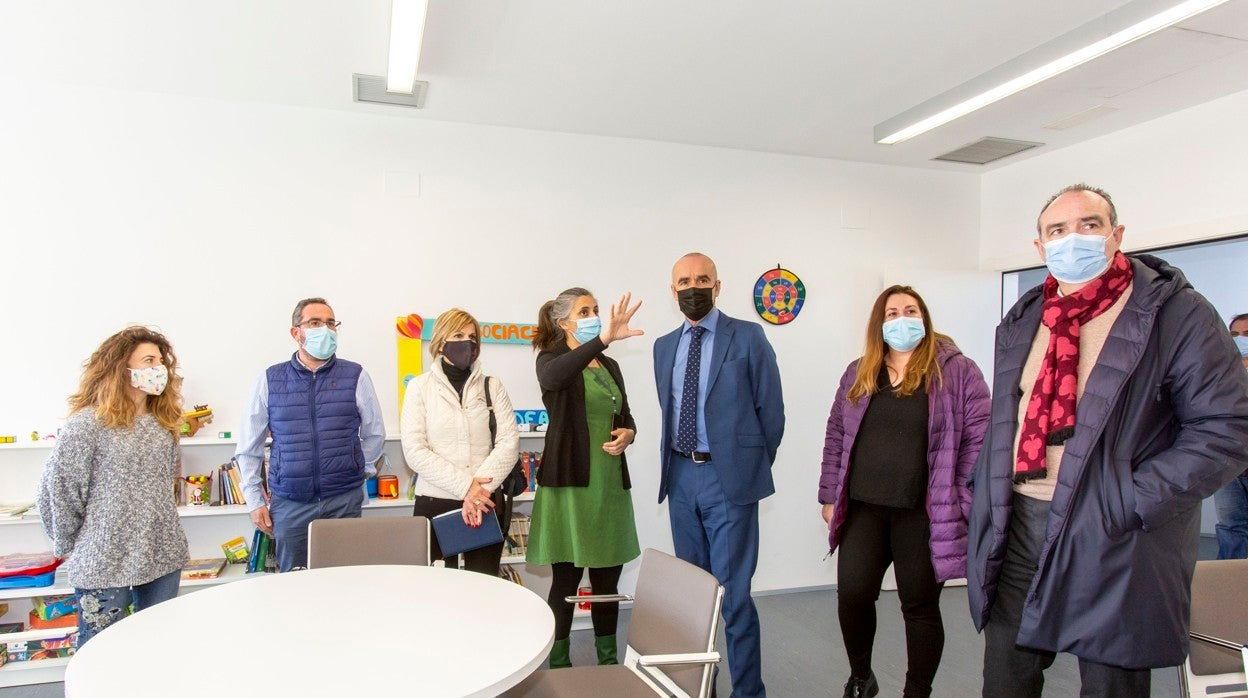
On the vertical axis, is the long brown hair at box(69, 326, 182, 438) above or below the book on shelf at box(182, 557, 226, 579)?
above

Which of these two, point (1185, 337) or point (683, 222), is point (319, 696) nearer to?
point (1185, 337)

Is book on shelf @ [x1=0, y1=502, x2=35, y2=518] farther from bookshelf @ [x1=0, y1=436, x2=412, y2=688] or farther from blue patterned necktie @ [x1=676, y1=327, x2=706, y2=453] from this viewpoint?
blue patterned necktie @ [x1=676, y1=327, x2=706, y2=453]

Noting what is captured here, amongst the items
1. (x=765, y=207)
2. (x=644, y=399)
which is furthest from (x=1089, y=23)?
(x=644, y=399)

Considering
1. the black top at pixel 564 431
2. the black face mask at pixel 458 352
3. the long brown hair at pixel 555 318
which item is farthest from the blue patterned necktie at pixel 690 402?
the black face mask at pixel 458 352

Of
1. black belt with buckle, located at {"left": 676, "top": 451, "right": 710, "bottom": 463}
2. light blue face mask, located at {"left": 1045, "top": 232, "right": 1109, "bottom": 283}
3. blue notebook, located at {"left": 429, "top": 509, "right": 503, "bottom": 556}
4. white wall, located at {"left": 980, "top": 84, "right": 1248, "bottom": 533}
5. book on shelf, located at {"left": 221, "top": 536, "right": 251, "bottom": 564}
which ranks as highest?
white wall, located at {"left": 980, "top": 84, "right": 1248, "bottom": 533}

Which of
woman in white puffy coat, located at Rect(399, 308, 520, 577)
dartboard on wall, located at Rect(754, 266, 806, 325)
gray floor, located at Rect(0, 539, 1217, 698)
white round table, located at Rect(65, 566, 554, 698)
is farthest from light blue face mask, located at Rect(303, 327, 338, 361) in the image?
dartboard on wall, located at Rect(754, 266, 806, 325)

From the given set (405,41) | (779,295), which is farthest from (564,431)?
(779,295)

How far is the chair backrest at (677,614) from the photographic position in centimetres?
187

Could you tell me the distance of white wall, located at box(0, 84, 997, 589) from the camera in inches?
147

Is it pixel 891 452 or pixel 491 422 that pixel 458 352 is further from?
pixel 891 452

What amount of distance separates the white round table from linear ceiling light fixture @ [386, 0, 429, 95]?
2091mm

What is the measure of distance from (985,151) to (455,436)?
161 inches

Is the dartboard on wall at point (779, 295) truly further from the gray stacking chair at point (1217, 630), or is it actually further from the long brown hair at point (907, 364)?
the gray stacking chair at point (1217, 630)

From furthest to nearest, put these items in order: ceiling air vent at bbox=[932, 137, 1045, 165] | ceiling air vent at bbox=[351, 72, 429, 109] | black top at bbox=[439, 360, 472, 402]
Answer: ceiling air vent at bbox=[932, 137, 1045, 165] → ceiling air vent at bbox=[351, 72, 429, 109] → black top at bbox=[439, 360, 472, 402]
